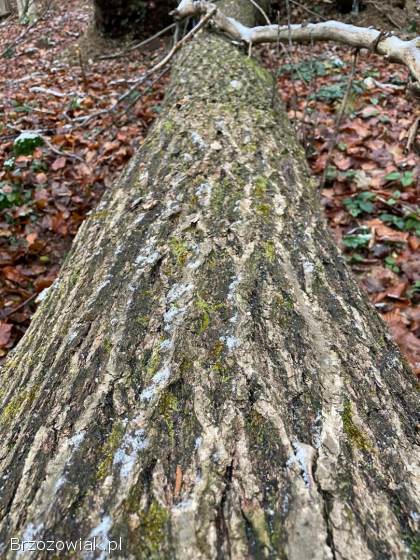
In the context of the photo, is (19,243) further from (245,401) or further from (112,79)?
(112,79)

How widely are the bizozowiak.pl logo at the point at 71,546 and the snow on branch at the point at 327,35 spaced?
8.82 ft

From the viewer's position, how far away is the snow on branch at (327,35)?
8.73 ft

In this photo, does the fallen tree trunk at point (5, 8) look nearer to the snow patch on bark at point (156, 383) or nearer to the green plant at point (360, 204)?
the green plant at point (360, 204)

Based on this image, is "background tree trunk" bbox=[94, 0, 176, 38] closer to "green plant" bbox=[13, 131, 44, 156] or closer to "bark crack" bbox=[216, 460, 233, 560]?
"green plant" bbox=[13, 131, 44, 156]

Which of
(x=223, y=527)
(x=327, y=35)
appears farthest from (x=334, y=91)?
(x=223, y=527)

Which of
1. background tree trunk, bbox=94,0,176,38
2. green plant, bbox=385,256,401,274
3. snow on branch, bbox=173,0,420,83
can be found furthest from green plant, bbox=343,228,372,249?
background tree trunk, bbox=94,0,176,38

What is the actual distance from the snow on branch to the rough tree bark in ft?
4.80

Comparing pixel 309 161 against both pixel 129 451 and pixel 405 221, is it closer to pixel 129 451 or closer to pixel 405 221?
pixel 405 221

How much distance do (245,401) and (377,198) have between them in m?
2.52

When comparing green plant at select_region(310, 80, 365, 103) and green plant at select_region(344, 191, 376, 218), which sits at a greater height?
green plant at select_region(310, 80, 365, 103)

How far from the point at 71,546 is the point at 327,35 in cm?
391

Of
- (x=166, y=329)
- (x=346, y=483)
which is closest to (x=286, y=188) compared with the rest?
(x=166, y=329)

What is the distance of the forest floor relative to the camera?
2.68 metres

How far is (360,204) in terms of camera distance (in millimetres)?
3129
